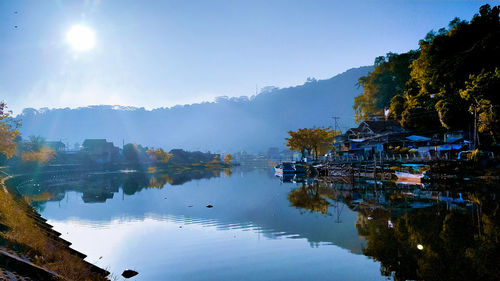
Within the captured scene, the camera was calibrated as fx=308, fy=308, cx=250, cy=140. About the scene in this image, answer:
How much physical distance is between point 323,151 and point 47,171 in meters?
81.3

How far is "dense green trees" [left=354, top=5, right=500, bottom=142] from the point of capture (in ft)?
132

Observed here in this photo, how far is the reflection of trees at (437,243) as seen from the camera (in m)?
13.1

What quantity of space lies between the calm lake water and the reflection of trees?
0.05 metres

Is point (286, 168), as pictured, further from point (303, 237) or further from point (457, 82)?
point (303, 237)

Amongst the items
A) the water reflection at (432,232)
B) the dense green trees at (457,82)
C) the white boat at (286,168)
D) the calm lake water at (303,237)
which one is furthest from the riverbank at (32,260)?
the white boat at (286,168)

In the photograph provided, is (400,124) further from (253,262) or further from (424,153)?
(253,262)

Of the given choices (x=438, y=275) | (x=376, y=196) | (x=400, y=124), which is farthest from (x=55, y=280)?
(x=400, y=124)

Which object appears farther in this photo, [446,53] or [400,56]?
[400,56]

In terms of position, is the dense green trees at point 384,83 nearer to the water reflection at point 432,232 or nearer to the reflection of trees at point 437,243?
the water reflection at point 432,232

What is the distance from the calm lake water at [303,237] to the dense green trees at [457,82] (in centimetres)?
1312

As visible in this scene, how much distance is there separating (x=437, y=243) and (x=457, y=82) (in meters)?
39.0

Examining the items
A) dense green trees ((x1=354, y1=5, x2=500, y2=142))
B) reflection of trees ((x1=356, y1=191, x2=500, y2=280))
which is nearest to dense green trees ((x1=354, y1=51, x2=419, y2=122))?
dense green trees ((x1=354, y1=5, x2=500, y2=142))

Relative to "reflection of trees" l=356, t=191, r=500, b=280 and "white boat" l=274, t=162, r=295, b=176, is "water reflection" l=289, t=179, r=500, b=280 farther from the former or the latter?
"white boat" l=274, t=162, r=295, b=176

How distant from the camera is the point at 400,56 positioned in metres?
72.9
